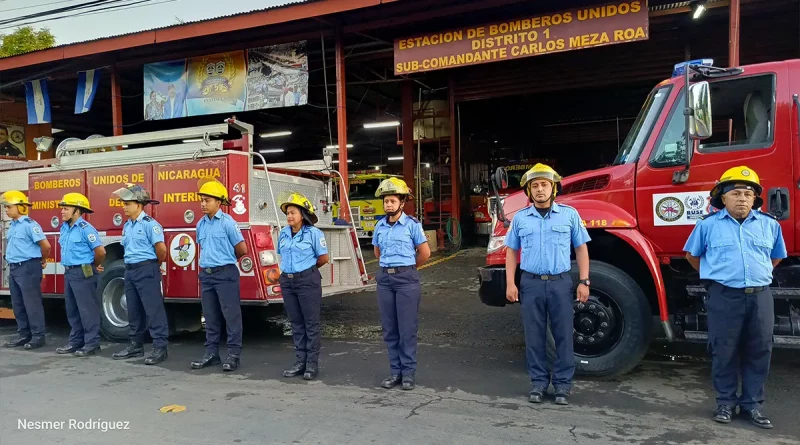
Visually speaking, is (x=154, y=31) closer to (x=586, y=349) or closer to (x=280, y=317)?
(x=280, y=317)

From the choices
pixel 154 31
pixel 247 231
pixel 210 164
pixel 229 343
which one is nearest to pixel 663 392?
pixel 229 343

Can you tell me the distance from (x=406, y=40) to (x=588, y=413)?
7.56 m

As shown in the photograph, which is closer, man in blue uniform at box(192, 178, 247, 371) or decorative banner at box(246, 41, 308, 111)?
man in blue uniform at box(192, 178, 247, 371)

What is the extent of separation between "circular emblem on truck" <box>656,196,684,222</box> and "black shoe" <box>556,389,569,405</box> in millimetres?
1775

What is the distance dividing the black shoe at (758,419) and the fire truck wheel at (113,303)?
6853 mm

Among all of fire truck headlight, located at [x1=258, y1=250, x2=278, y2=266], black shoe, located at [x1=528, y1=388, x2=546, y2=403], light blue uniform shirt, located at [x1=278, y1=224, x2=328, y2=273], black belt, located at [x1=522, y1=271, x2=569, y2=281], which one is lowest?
black shoe, located at [x1=528, y1=388, x2=546, y2=403]

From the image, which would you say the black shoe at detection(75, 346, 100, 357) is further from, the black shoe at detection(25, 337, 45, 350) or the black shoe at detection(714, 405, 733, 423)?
the black shoe at detection(714, 405, 733, 423)

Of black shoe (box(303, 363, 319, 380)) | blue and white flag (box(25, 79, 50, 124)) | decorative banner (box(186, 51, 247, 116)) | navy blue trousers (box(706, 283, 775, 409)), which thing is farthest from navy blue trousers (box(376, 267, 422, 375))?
blue and white flag (box(25, 79, 50, 124))

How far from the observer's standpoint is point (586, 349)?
493 centimetres

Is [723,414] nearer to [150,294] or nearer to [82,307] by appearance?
[150,294]

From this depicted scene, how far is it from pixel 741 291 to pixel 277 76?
923 cm

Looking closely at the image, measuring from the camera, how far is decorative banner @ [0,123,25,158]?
49.5ft

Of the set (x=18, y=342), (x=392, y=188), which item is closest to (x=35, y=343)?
(x=18, y=342)

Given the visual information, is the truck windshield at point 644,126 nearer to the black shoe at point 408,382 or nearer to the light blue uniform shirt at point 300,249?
the black shoe at point 408,382
